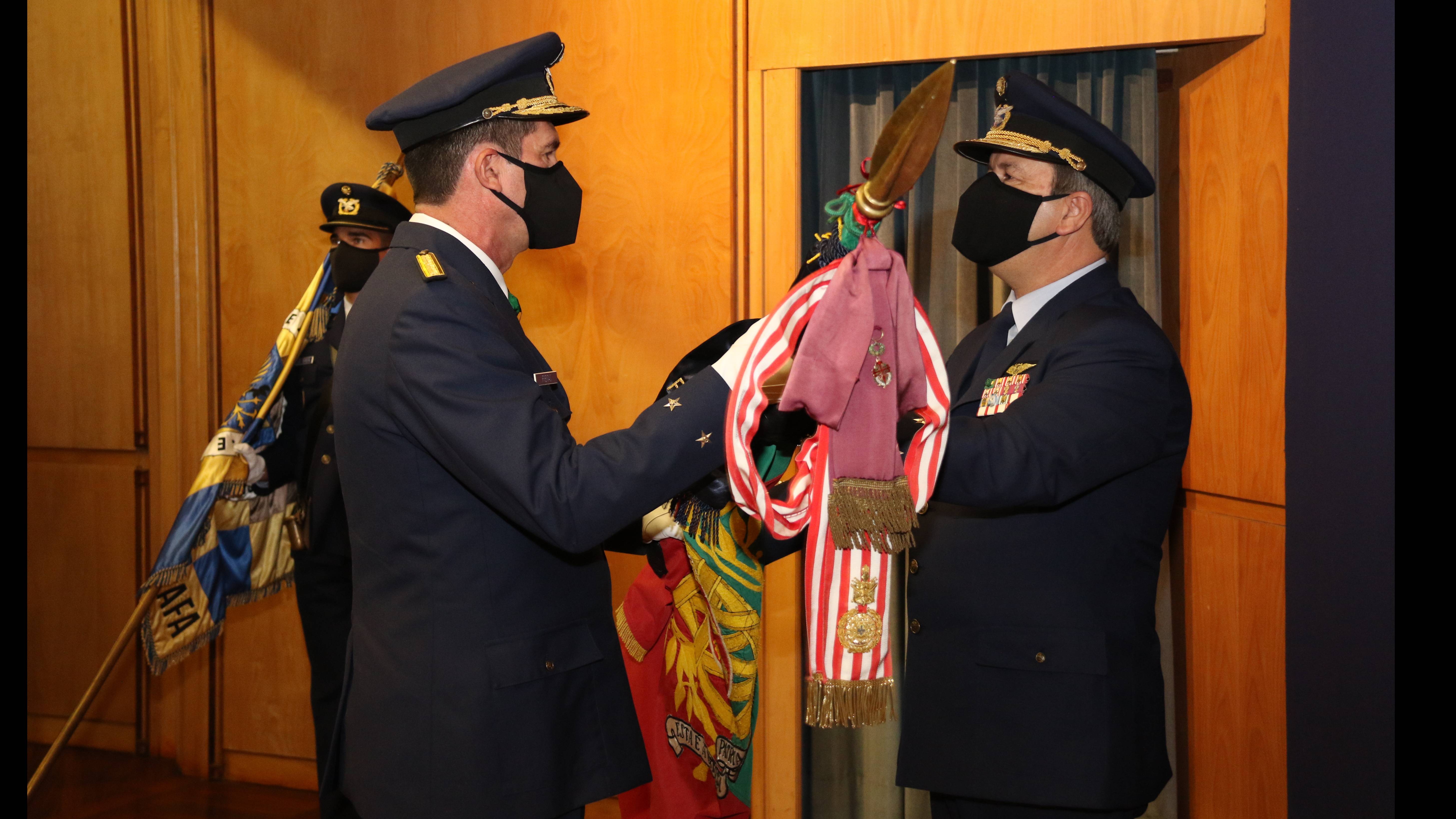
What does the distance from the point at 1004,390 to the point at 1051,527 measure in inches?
10.4

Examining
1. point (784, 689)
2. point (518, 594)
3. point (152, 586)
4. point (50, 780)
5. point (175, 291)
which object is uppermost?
point (175, 291)

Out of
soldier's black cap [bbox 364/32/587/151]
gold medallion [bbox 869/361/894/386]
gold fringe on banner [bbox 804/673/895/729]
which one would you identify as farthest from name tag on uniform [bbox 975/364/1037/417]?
soldier's black cap [bbox 364/32/587/151]

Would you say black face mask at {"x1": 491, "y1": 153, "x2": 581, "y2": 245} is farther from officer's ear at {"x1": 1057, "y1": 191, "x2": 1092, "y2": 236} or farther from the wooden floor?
the wooden floor

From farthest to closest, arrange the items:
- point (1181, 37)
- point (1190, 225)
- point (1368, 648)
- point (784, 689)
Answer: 1. point (784, 689)
2. point (1190, 225)
3. point (1181, 37)
4. point (1368, 648)

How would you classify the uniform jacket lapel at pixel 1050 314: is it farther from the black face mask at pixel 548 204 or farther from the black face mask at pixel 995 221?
the black face mask at pixel 548 204

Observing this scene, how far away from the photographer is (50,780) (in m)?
3.57

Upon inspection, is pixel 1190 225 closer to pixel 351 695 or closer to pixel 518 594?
pixel 518 594

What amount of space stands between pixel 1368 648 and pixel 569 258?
234 centimetres

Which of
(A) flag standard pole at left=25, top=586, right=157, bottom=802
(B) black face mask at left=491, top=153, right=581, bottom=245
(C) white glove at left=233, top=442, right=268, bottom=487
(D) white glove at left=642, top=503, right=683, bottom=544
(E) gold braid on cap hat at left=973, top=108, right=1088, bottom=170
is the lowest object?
(A) flag standard pole at left=25, top=586, right=157, bottom=802

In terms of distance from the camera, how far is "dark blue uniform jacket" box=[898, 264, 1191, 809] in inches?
62.9

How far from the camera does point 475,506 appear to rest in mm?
1473

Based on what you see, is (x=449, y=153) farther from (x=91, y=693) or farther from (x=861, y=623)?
(x=91, y=693)

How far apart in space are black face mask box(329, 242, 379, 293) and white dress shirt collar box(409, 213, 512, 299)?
139 centimetres

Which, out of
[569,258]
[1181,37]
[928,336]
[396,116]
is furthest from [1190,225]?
[396,116]
